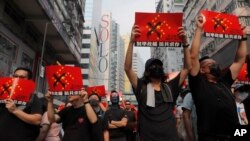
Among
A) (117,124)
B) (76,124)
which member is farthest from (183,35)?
(117,124)

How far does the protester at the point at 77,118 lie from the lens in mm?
3547

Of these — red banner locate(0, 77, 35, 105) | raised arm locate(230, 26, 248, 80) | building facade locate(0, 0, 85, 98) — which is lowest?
red banner locate(0, 77, 35, 105)

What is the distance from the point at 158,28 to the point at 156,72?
800mm

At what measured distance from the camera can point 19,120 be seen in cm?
329

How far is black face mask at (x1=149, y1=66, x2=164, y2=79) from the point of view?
3.23 metres

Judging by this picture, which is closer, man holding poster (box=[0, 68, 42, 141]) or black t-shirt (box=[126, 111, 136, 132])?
man holding poster (box=[0, 68, 42, 141])

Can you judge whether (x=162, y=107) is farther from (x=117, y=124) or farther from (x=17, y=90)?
(x=117, y=124)

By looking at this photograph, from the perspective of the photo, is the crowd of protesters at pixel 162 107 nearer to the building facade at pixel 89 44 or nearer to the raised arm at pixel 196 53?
the raised arm at pixel 196 53

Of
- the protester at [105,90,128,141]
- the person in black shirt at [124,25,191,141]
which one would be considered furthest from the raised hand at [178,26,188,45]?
the protester at [105,90,128,141]

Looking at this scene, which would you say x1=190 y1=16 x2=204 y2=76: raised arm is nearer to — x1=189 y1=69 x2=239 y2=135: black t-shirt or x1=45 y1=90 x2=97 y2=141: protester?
x1=189 y1=69 x2=239 y2=135: black t-shirt

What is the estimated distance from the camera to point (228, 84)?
11.0 ft

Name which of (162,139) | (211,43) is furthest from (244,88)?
(211,43)

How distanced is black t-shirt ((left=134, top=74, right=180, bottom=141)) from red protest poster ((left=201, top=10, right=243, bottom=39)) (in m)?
1.29

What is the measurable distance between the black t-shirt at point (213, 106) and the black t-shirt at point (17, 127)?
182 centimetres
